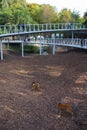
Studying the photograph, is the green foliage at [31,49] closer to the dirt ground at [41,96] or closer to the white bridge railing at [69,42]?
the white bridge railing at [69,42]

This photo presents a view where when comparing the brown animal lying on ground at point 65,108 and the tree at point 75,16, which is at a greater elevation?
the tree at point 75,16

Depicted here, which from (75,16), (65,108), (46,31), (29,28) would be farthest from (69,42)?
(65,108)

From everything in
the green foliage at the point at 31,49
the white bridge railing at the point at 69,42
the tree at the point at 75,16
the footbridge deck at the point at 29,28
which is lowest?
the green foliage at the point at 31,49

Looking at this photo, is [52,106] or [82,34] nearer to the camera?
[52,106]

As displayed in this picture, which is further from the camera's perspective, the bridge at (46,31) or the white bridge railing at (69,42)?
the white bridge railing at (69,42)

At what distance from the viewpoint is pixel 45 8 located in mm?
66625

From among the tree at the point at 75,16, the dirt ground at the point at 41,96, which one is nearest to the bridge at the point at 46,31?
the dirt ground at the point at 41,96

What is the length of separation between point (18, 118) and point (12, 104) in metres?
2.14

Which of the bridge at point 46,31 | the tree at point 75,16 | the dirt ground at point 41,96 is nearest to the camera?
the dirt ground at point 41,96

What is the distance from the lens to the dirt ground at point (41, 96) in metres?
14.2

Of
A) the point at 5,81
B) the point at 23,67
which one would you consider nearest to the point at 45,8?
the point at 23,67

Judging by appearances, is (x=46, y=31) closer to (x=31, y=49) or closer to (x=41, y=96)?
(x=31, y=49)

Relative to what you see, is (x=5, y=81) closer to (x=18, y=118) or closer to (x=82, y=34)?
(x=18, y=118)

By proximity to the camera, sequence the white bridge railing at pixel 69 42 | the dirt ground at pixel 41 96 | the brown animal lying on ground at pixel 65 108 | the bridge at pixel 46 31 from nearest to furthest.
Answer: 1. the dirt ground at pixel 41 96
2. the brown animal lying on ground at pixel 65 108
3. the bridge at pixel 46 31
4. the white bridge railing at pixel 69 42
